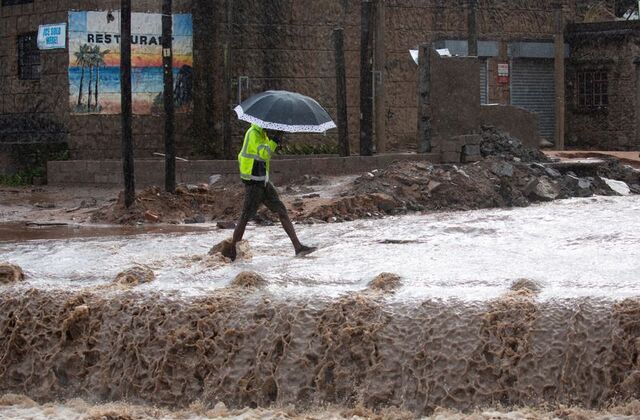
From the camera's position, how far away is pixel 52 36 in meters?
19.3

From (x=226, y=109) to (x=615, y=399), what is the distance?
13448 millimetres

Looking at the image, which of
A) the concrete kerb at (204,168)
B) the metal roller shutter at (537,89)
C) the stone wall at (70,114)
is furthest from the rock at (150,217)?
the metal roller shutter at (537,89)

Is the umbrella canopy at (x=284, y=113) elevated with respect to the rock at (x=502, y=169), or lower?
elevated

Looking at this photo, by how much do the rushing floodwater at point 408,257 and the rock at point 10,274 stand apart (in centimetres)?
10

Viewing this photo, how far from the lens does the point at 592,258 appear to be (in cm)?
934

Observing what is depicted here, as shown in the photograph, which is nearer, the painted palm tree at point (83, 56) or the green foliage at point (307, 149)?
the painted palm tree at point (83, 56)

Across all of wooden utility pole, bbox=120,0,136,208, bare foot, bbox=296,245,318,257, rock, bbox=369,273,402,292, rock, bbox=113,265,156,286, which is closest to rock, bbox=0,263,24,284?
rock, bbox=113,265,156,286

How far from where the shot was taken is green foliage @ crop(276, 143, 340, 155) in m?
20.0

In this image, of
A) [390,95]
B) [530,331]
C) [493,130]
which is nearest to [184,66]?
[390,95]

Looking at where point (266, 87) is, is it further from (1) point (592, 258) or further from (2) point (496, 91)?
(1) point (592, 258)

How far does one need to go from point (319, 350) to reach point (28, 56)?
1449 centimetres

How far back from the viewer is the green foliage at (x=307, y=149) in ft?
65.6

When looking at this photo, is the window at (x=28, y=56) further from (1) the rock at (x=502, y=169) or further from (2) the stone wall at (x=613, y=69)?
(2) the stone wall at (x=613, y=69)

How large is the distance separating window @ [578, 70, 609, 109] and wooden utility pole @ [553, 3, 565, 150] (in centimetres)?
189
